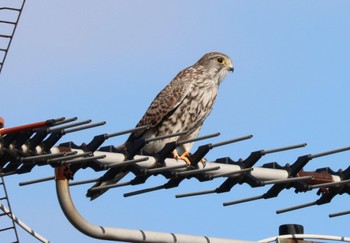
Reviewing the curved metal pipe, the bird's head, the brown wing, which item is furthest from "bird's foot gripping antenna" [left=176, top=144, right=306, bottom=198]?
the bird's head

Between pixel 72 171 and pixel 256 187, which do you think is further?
pixel 256 187

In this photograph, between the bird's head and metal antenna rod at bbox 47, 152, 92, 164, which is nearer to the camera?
metal antenna rod at bbox 47, 152, 92, 164

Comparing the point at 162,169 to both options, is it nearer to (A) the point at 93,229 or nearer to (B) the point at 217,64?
(A) the point at 93,229

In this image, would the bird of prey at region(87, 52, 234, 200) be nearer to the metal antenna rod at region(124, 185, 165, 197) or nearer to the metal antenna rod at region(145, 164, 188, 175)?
the metal antenna rod at region(124, 185, 165, 197)

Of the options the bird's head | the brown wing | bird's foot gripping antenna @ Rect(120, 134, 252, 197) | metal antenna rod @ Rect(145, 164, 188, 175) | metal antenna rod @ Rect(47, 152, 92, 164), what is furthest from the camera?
the bird's head

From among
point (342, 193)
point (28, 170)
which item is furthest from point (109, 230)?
point (342, 193)

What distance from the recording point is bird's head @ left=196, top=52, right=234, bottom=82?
16.5 metres

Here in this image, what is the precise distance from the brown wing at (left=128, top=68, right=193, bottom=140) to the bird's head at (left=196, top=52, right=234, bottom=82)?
1.73 ft

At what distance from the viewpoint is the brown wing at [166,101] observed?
1530cm

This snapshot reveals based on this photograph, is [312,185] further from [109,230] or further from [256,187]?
[109,230]

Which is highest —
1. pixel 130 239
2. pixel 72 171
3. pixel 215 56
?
pixel 215 56

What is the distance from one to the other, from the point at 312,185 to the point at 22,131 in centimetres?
280

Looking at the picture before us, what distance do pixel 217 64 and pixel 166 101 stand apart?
179 cm

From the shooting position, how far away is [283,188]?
28.9ft
